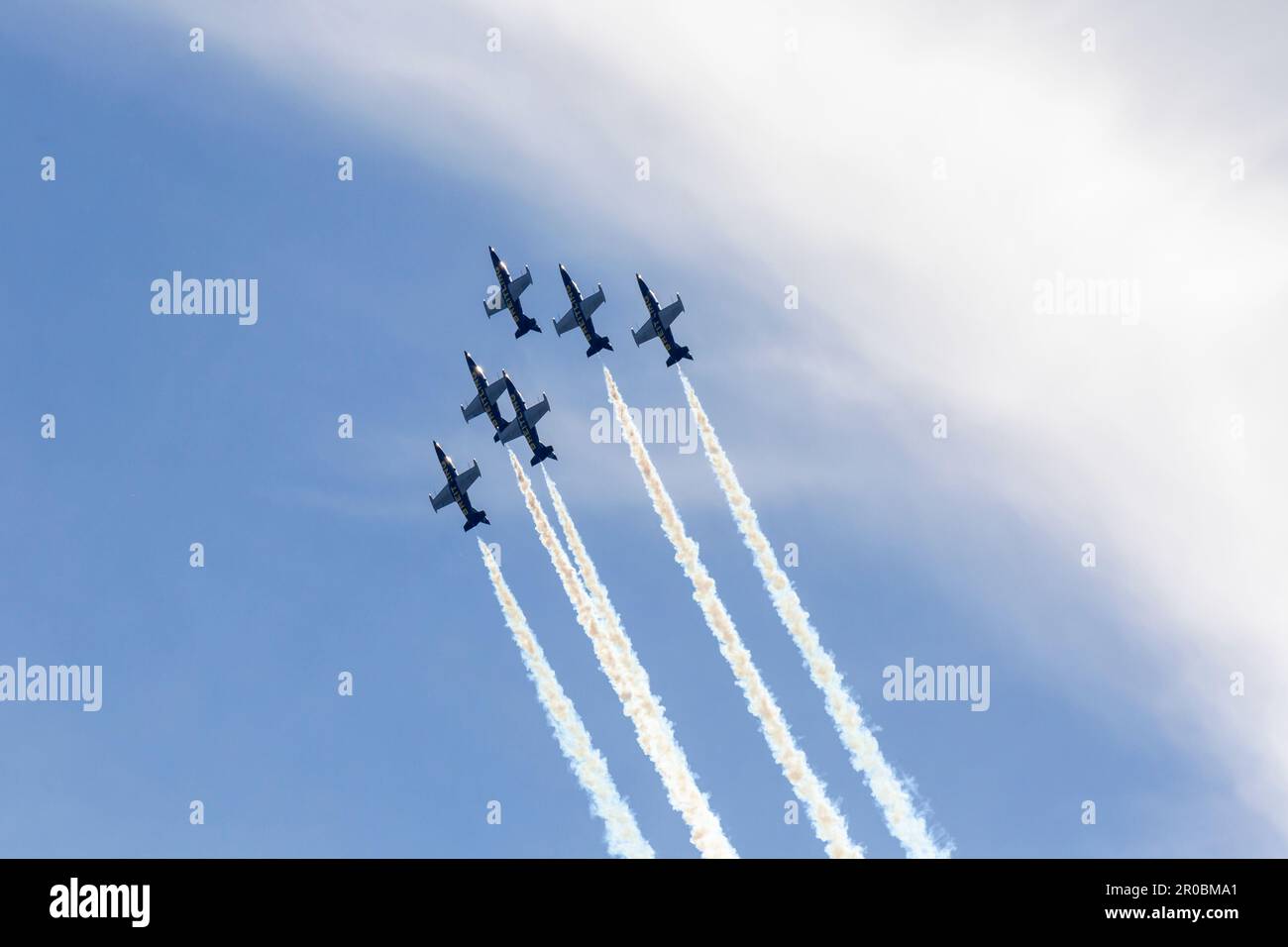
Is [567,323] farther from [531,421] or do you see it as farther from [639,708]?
[639,708]

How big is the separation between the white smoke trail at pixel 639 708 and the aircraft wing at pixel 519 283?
56.4 feet

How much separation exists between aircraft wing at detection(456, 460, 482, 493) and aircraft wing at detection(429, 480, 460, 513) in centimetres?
118

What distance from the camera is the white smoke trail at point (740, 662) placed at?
6594 inches

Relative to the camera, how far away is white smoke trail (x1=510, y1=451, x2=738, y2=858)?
163000 millimetres

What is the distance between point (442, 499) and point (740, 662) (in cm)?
→ 3253
